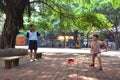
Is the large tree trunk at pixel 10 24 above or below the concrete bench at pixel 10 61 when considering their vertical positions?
above

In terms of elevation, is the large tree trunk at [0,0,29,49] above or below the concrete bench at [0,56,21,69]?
above

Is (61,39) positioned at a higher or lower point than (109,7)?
lower

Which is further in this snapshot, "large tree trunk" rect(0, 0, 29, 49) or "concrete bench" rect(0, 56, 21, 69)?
"large tree trunk" rect(0, 0, 29, 49)

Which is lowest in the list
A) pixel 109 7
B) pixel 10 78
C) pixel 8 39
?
pixel 10 78

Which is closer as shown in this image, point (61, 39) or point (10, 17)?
point (10, 17)

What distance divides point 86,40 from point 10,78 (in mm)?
51806

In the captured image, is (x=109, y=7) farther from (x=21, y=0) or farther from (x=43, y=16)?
(x=21, y=0)

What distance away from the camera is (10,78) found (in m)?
10.6

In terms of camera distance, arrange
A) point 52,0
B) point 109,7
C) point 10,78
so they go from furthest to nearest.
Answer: point 109,7 → point 52,0 → point 10,78

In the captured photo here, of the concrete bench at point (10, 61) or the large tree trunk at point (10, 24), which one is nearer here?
the concrete bench at point (10, 61)

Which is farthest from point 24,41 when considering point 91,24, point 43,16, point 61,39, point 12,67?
point 12,67

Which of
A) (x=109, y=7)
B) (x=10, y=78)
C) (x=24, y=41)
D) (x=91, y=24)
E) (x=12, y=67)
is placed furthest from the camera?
(x=24, y=41)

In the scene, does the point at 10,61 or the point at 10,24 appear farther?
the point at 10,24

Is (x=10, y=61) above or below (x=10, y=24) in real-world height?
below
